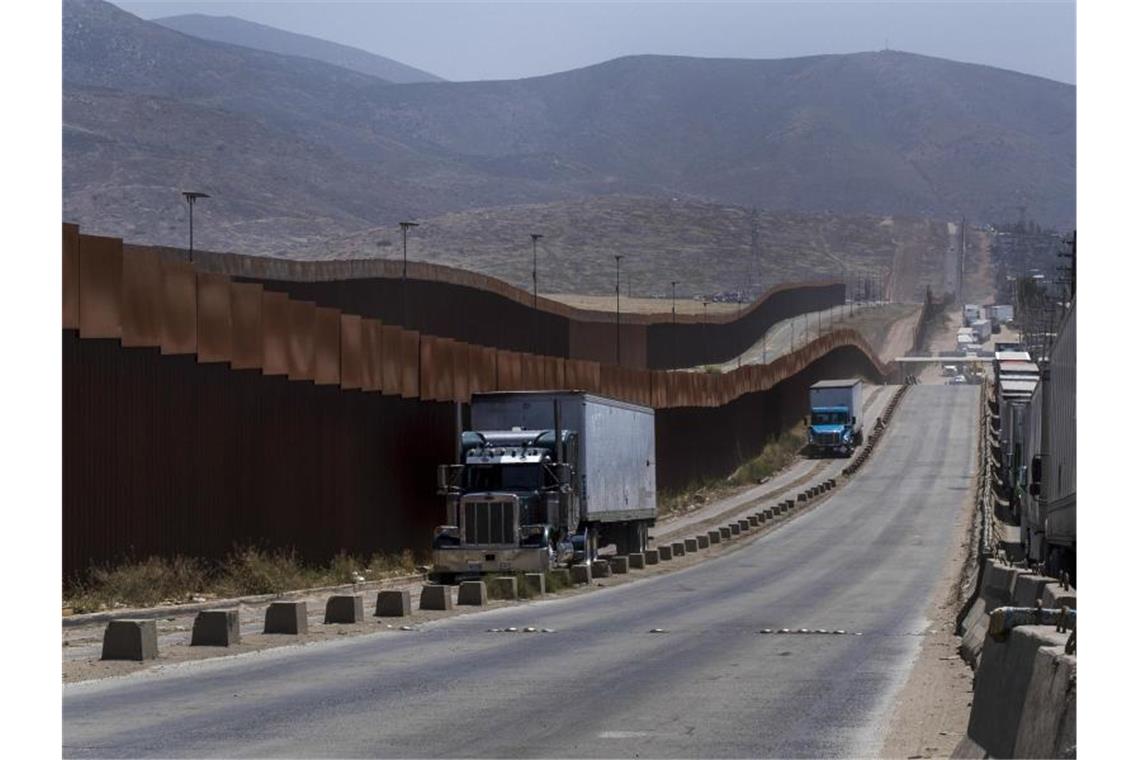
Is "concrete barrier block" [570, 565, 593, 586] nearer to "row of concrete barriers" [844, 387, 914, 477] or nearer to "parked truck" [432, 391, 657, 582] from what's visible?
"parked truck" [432, 391, 657, 582]

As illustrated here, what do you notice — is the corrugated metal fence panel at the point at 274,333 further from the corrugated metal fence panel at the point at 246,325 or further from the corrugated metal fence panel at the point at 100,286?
the corrugated metal fence panel at the point at 100,286

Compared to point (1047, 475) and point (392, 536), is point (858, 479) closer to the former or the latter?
point (392, 536)

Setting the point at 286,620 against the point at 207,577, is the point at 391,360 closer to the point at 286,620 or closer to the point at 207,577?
the point at 207,577

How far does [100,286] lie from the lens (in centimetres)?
3416

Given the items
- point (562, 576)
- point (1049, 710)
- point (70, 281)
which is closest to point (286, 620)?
point (70, 281)

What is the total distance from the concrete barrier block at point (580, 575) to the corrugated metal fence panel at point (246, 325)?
9531 millimetres

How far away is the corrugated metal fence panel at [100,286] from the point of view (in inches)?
1320

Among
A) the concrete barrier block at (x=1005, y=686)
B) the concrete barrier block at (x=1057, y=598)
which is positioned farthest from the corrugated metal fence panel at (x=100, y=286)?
the concrete barrier block at (x=1005, y=686)

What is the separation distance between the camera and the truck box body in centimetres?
4559

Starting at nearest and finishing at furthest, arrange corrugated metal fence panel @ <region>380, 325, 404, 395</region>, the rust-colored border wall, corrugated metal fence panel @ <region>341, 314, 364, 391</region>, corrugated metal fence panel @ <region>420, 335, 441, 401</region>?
the rust-colored border wall < corrugated metal fence panel @ <region>341, 314, 364, 391</region> < corrugated metal fence panel @ <region>380, 325, 404, 395</region> < corrugated metal fence panel @ <region>420, 335, 441, 401</region>

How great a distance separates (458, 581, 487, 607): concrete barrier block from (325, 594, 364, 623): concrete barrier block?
5906 mm

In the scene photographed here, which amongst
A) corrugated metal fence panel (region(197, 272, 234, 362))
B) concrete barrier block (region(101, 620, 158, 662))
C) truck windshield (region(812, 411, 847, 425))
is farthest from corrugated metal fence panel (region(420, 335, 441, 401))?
truck windshield (region(812, 411, 847, 425))

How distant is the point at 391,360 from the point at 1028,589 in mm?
29572
